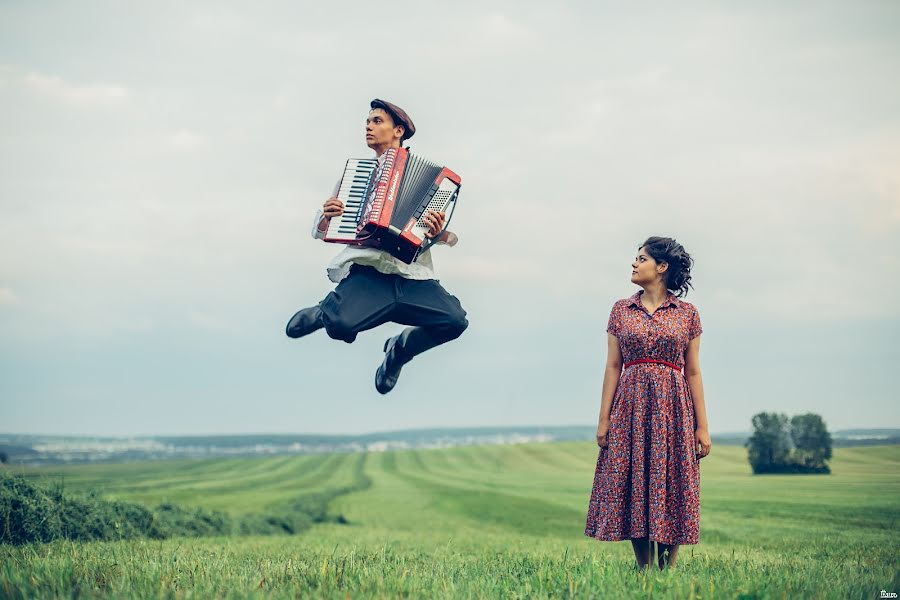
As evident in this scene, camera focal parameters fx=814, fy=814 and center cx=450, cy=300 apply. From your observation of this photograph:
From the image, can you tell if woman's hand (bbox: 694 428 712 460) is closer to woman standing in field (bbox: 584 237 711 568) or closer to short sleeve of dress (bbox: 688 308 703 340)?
woman standing in field (bbox: 584 237 711 568)

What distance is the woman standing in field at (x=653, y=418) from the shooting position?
7.07 meters

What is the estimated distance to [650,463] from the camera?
7.14 m

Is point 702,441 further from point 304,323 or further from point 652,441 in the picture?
point 304,323

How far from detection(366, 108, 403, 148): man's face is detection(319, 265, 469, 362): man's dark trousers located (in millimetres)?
1260

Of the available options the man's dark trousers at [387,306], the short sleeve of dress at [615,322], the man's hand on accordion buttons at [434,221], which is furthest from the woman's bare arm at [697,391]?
the man's hand on accordion buttons at [434,221]

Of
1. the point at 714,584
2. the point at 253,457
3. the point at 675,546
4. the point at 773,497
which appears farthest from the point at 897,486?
the point at 253,457

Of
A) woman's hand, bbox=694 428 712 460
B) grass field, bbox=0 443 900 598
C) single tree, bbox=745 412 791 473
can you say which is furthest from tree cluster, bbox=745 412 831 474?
woman's hand, bbox=694 428 712 460

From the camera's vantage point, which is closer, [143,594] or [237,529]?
[143,594]

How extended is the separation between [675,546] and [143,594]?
4.40 meters

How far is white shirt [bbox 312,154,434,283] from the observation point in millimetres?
7785

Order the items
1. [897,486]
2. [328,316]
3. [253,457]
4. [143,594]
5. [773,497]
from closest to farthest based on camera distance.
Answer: [143,594] → [328,316] → [897,486] → [773,497] → [253,457]

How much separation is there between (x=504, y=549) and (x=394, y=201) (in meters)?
6.23

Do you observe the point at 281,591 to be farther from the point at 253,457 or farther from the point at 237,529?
the point at 253,457

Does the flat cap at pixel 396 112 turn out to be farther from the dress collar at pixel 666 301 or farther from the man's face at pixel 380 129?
the dress collar at pixel 666 301
